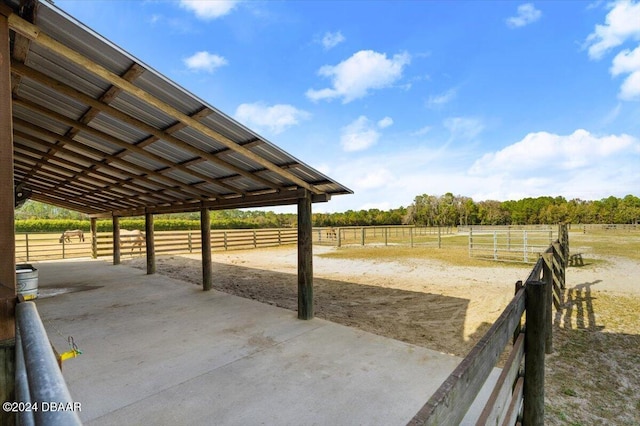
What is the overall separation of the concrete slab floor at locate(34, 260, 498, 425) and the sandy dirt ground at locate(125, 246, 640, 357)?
2.56ft

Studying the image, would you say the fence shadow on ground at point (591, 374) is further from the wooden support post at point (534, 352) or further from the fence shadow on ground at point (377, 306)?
the wooden support post at point (534, 352)

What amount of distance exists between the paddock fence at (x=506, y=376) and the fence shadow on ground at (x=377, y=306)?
195 cm

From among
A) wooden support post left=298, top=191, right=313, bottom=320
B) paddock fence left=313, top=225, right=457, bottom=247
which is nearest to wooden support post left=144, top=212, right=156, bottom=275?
wooden support post left=298, top=191, right=313, bottom=320

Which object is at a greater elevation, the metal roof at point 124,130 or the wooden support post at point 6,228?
the metal roof at point 124,130

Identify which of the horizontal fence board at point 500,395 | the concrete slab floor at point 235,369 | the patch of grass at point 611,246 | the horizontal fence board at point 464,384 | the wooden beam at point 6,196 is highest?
the wooden beam at point 6,196

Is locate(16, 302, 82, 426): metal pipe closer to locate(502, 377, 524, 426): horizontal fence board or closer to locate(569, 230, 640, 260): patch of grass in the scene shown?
locate(502, 377, 524, 426): horizontal fence board

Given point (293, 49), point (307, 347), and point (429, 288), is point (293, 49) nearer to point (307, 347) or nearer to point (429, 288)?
point (429, 288)

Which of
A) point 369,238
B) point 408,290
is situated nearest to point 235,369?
point 408,290

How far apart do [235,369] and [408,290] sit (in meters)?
5.04

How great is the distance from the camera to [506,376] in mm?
1330

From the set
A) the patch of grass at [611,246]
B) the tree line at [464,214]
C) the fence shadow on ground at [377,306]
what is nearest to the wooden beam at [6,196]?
the fence shadow on ground at [377,306]

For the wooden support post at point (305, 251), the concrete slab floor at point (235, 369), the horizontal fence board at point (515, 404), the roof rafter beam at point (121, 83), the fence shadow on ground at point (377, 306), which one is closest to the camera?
the horizontal fence board at point (515, 404)

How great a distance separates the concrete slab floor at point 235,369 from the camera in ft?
7.85

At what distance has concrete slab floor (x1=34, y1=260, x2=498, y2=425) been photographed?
7.85ft
